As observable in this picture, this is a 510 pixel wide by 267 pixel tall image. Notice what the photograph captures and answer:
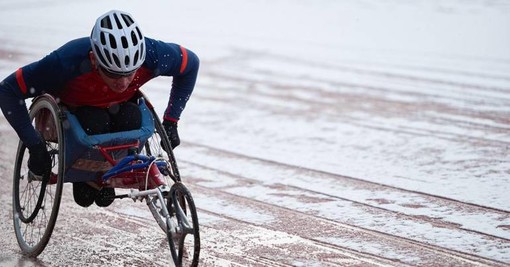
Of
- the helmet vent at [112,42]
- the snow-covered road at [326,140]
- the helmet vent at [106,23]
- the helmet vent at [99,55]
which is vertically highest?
the helmet vent at [106,23]

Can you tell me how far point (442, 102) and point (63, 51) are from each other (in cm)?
630

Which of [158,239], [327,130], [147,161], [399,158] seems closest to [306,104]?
[327,130]

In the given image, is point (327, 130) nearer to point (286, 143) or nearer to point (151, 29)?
point (286, 143)

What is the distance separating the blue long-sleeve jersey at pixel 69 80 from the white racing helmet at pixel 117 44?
153mm

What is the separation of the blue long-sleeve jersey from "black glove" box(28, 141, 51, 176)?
1.7 inches

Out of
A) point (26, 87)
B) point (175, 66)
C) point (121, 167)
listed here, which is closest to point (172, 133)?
point (175, 66)

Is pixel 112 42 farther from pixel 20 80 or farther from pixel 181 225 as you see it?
pixel 181 225

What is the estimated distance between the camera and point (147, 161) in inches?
230

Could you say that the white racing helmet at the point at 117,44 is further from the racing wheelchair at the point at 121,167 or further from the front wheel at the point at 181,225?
the front wheel at the point at 181,225

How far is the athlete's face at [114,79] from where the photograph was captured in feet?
19.1

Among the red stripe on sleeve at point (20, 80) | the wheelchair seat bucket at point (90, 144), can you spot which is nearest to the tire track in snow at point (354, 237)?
the wheelchair seat bucket at point (90, 144)

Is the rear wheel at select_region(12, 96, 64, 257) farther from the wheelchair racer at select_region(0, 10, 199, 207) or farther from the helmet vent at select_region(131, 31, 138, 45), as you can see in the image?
the helmet vent at select_region(131, 31, 138, 45)

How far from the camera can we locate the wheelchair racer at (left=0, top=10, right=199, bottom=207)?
5.77 m

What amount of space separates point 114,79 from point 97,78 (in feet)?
0.48
